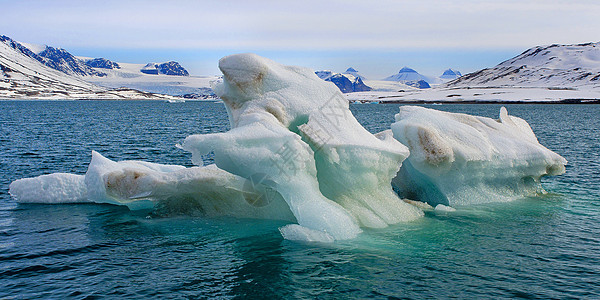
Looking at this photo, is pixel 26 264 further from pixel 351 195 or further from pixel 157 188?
Answer: pixel 351 195

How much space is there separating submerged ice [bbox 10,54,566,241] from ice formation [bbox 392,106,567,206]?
0.05 m

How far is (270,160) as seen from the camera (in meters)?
14.1

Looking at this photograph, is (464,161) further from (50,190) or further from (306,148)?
(50,190)

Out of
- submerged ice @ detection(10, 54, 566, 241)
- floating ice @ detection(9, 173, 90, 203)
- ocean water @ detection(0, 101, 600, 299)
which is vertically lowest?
ocean water @ detection(0, 101, 600, 299)

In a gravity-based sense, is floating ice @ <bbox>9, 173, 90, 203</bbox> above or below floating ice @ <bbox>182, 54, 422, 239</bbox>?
below

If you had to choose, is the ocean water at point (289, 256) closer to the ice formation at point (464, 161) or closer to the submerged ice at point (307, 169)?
the submerged ice at point (307, 169)

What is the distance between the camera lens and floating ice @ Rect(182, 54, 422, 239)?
1416 cm

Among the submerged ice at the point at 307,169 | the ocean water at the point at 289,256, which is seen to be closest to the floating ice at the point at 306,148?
the submerged ice at the point at 307,169

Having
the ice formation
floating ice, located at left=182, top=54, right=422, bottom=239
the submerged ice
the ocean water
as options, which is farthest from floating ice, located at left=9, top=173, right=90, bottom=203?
the ice formation

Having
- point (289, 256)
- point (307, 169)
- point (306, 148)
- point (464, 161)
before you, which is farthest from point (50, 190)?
point (464, 161)

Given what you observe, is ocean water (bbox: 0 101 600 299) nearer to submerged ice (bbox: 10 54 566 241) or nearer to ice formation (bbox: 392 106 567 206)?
submerged ice (bbox: 10 54 566 241)

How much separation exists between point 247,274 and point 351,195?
5573 millimetres

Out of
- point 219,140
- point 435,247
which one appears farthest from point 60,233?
point 435,247

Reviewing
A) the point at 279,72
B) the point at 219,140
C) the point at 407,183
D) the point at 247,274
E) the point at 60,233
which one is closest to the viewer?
the point at 247,274
